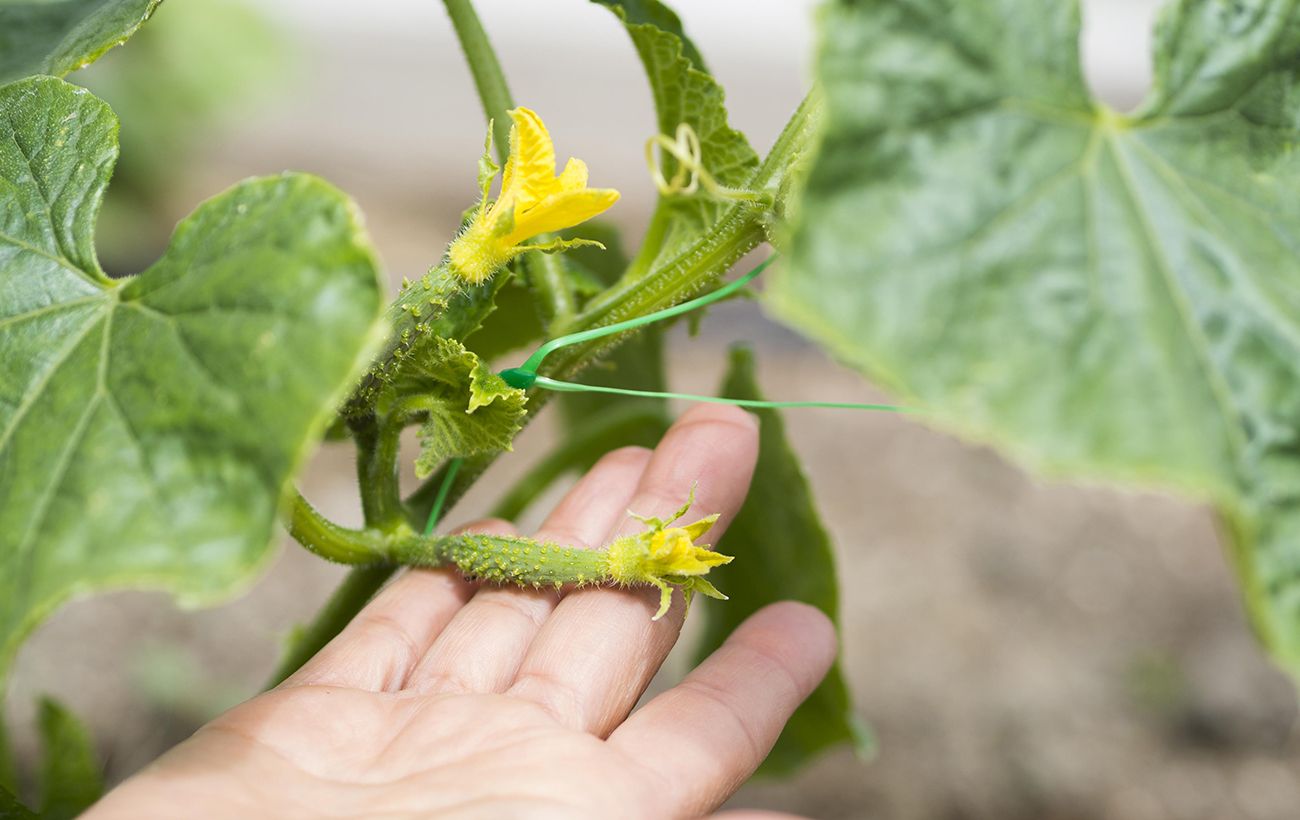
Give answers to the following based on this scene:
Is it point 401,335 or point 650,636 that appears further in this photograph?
point 650,636

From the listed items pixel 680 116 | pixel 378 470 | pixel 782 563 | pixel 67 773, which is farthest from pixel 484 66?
pixel 67 773

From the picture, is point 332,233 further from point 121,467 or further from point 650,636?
point 650,636

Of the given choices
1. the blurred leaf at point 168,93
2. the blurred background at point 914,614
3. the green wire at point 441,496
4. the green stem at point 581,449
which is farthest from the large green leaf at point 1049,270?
the blurred leaf at point 168,93

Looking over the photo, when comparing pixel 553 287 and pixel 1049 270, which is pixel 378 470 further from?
pixel 1049 270

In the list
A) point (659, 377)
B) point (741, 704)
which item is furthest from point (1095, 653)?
point (741, 704)

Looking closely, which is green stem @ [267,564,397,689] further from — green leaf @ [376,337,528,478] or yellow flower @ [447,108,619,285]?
yellow flower @ [447,108,619,285]

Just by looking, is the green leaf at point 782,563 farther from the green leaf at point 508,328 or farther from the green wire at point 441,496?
the green wire at point 441,496
